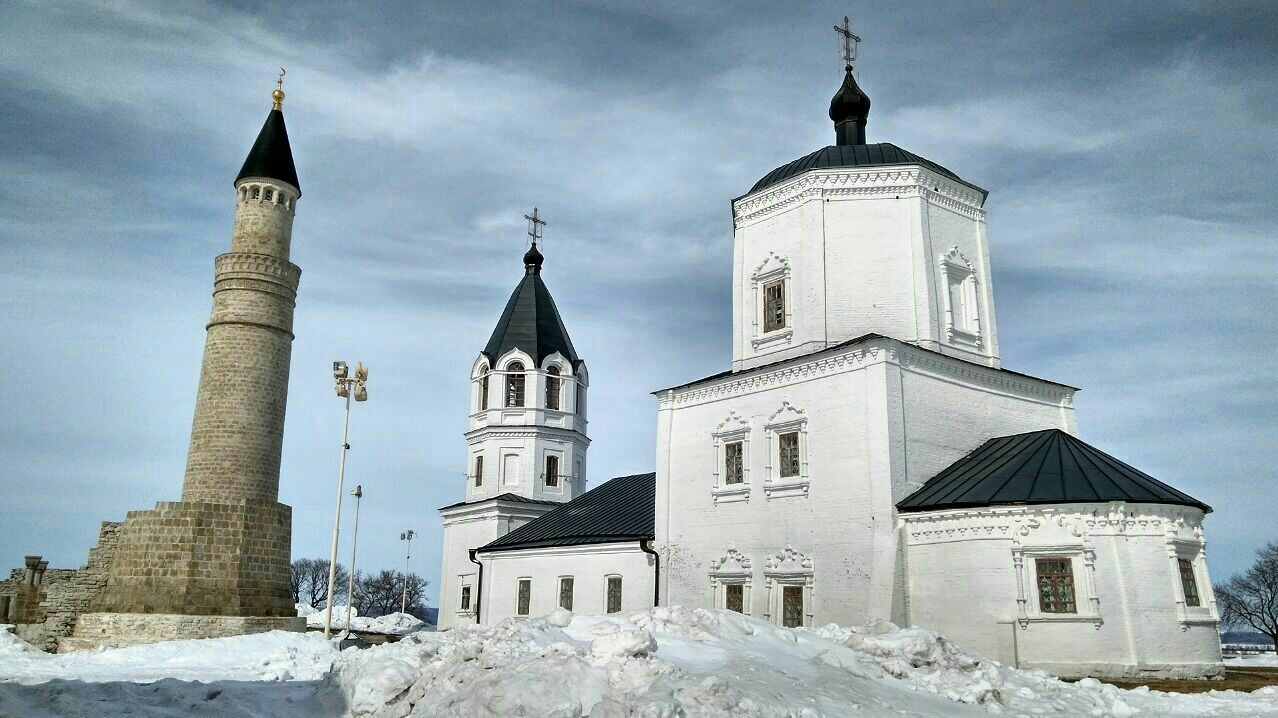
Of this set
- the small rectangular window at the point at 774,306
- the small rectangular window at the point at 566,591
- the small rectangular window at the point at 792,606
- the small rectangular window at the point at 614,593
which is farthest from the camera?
the small rectangular window at the point at 566,591

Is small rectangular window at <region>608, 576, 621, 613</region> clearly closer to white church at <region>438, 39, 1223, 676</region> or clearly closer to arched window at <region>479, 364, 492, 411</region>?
white church at <region>438, 39, 1223, 676</region>

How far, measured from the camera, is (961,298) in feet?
66.8

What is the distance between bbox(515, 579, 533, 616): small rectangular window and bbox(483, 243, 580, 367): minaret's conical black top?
35.7ft

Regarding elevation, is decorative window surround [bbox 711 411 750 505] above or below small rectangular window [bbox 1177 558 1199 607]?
above

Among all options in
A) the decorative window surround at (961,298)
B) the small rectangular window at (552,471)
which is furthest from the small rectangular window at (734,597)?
the small rectangular window at (552,471)

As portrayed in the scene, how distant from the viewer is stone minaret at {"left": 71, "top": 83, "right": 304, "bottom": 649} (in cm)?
2117

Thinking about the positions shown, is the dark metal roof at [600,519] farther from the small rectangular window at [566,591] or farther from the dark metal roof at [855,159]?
the dark metal roof at [855,159]

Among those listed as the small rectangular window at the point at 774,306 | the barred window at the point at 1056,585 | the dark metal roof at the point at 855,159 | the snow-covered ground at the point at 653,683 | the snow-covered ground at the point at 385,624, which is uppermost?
the dark metal roof at the point at 855,159

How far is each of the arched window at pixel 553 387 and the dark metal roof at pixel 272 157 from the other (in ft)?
39.9

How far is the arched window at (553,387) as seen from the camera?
117 feet

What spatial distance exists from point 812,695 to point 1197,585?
31.1ft

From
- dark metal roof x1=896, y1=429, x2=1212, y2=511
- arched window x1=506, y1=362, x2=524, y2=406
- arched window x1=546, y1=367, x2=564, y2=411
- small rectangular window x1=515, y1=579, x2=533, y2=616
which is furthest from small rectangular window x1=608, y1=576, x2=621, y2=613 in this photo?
arched window x1=506, y1=362, x2=524, y2=406

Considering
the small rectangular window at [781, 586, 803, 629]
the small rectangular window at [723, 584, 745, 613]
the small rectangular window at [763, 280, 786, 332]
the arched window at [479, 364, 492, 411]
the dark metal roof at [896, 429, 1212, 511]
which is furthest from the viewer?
the arched window at [479, 364, 492, 411]

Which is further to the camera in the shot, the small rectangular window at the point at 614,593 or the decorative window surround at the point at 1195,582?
the small rectangular window at the point at 614,593
